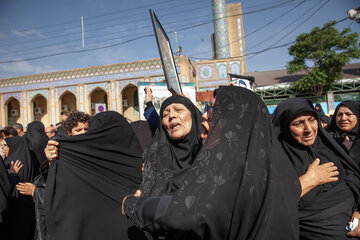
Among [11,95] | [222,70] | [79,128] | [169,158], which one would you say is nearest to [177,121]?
[169,158]

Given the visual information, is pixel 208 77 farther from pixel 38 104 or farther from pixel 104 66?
pixel 38 104

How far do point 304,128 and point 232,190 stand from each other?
90 cm

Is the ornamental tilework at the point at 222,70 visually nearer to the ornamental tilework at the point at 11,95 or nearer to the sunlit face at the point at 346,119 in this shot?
the sunlit face at the point at 346,119

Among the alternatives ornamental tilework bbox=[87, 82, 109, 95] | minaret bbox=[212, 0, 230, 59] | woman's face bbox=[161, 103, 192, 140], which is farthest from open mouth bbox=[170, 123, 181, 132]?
minaret bbox=[212, 0, 230, 59]

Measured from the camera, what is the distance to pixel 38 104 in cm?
1892

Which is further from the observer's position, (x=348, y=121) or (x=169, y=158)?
(x=348, y=121)

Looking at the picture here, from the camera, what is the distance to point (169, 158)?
1460 millimetres

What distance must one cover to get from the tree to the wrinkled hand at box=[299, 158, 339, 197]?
15750 mm

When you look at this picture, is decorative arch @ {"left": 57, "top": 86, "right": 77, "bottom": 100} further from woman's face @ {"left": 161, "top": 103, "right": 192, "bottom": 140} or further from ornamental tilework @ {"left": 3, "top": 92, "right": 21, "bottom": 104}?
woman's face @ {"left": 161, "top": 103, "right": 192, "bottom": 140}

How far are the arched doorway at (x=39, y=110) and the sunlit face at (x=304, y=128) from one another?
19.2 m

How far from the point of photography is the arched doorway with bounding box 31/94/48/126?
1764cm

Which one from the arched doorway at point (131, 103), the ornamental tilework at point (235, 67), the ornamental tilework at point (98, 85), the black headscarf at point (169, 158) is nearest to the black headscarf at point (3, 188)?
the black headscarf at point (169, 158)

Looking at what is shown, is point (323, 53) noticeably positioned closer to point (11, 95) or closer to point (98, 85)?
point (98, 85)

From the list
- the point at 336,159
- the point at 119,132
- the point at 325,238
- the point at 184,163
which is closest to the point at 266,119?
the point at 184,163
